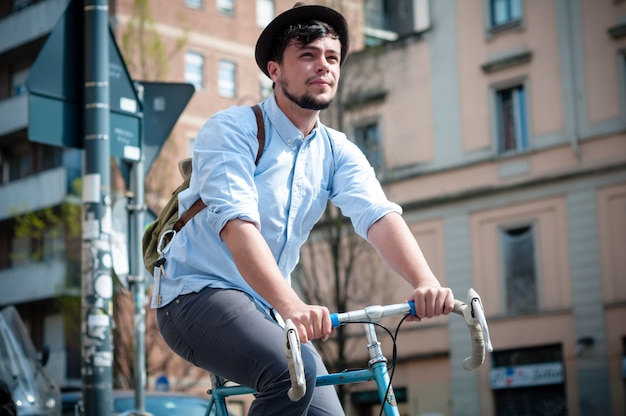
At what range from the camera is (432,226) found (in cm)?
3416

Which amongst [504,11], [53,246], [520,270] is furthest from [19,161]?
[520,270]

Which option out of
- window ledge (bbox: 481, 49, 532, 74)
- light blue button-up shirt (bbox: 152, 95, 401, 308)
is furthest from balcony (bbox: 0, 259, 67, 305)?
light blue button-up shirt (bbox: 152, 95, 401, 308)

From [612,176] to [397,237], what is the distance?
2704 cm

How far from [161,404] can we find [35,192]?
34.9m

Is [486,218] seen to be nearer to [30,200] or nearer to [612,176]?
[612,176]

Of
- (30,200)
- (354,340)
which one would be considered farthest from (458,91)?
(30,200)

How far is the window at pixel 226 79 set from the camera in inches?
1775

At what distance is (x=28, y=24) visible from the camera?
45312 mm

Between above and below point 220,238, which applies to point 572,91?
above

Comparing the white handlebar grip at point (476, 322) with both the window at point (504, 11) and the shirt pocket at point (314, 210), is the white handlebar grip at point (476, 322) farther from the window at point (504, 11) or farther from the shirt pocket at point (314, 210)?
the window at point (504, 11)

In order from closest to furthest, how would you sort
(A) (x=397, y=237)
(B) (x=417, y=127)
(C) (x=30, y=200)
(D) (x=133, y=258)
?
1. (A) (x=397, y=237)
2. (D) (x=133, y=258)
3. (B) (x=417, y=127)
4. (C) (x=30, y=200)

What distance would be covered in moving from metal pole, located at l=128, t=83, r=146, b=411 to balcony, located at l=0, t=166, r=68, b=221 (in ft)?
107

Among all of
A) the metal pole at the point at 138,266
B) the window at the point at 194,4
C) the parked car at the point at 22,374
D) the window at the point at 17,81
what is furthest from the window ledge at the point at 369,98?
the parked car at the point at 22,374

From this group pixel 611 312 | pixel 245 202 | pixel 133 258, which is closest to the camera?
pixel 245 202
